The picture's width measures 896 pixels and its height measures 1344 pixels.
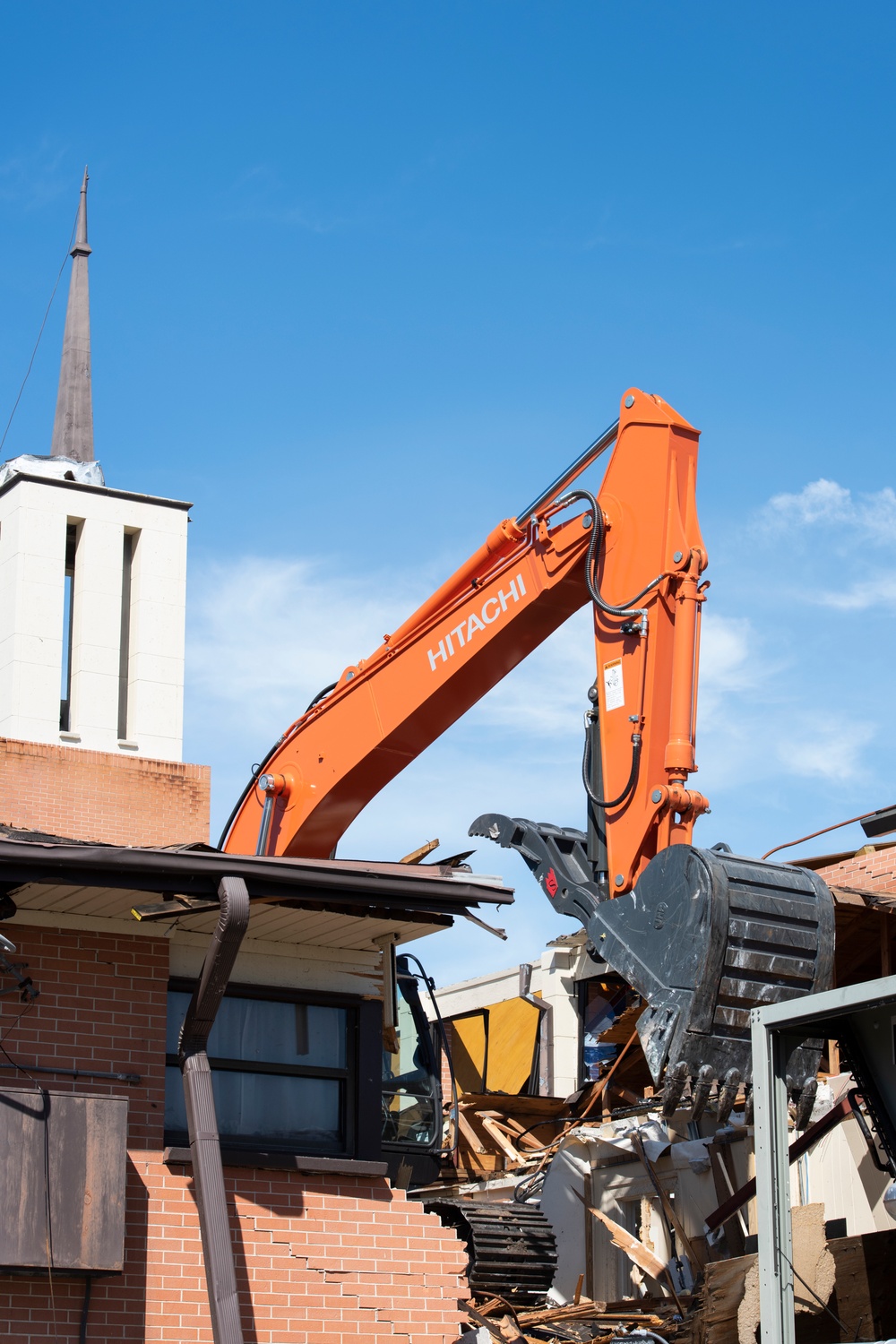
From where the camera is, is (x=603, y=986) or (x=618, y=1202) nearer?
(x=618, y=1202)

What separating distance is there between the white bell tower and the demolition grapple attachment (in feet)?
48.4

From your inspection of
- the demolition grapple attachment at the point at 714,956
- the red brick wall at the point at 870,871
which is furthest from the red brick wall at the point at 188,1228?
the red brick wall at the point at 870,871

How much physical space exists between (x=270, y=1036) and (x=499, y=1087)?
14.9 meters

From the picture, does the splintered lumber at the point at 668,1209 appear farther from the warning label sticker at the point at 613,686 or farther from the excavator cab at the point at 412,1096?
the warning label sticker at the point at 613,686

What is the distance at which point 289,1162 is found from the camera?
37.0 ft

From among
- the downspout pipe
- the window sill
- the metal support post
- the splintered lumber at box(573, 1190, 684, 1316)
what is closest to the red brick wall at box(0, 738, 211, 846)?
the splintered lumber at box(573, 1190, 684, 1316)

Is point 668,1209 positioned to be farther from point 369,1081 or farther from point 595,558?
point 595,558

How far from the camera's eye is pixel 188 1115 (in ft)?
34.8

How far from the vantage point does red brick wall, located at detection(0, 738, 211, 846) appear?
2195cm

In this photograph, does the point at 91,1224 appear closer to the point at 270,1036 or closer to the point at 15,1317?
the point at 15,1317

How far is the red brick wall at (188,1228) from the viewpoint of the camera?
34.8 feet

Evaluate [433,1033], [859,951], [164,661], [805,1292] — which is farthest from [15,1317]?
[164,661]

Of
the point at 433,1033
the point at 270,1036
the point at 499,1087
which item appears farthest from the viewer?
the point at 499,1087

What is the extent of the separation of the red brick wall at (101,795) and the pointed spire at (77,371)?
19.7ft
